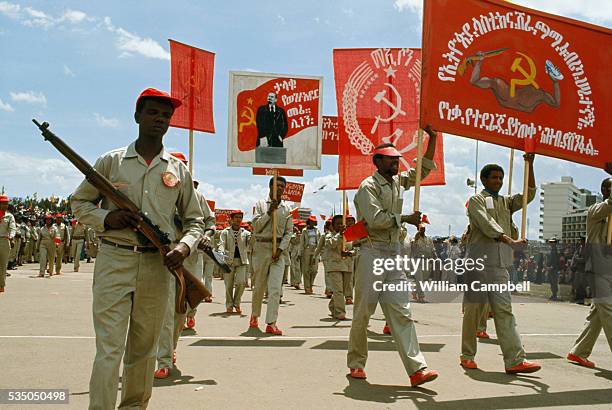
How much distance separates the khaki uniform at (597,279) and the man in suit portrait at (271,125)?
5.00 metres

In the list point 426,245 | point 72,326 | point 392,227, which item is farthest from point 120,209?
point 426,245

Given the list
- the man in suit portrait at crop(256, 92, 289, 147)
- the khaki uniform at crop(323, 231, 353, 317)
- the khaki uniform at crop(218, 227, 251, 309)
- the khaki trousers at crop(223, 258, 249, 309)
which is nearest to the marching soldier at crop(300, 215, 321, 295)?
the khaki uniform at crop(323, 231, 353, 317)

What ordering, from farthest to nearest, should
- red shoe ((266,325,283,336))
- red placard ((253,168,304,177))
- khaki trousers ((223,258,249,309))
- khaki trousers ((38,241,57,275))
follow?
1. khaki trousers ((38,241,57,275))
2. khaki trousers ((223,258,249,309))
3. red placard ((253,168,304,177))
4. red shoe ((266,325,283,336))

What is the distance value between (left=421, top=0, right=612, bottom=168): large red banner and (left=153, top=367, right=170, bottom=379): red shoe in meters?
3.49

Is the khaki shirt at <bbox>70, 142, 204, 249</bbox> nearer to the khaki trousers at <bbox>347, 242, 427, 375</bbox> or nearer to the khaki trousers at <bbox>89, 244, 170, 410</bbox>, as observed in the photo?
the khaki trousers at <bbox>89, 244, 170, 410</bbox>

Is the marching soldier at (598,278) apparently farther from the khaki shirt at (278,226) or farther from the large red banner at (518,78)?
the khaki shirt at (278,226)

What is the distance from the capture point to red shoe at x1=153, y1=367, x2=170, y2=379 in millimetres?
6199

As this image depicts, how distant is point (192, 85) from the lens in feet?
30.9

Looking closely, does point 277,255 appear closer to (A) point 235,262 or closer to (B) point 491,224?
(A) point 235,262

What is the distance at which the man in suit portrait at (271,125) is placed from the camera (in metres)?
10.6

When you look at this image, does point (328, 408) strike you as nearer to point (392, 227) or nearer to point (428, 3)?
point (392, 227)

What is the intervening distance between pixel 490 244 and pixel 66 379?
14.8 feet

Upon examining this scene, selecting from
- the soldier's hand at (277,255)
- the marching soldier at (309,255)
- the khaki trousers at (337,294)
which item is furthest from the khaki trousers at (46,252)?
the soldier's hand at (277,255)

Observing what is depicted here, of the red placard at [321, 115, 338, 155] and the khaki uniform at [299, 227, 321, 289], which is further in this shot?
the khaki uniform at [299, 227, 321, 289]
